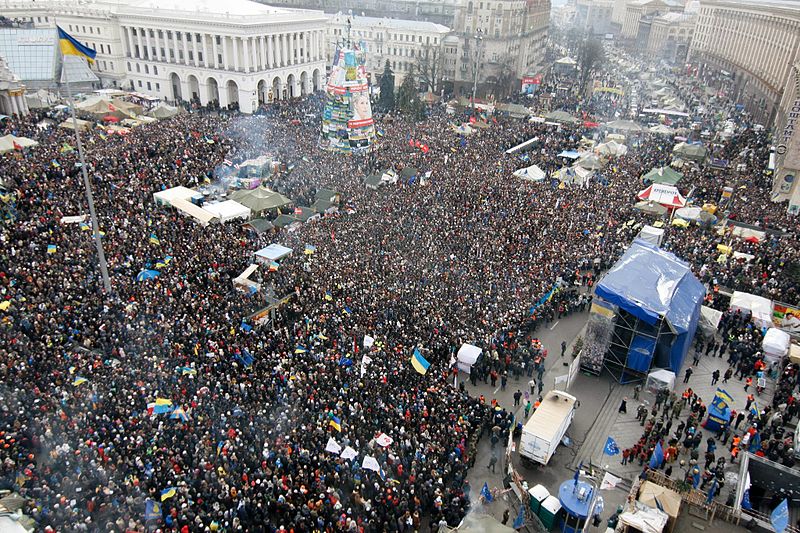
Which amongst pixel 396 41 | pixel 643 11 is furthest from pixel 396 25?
pixel 643 11

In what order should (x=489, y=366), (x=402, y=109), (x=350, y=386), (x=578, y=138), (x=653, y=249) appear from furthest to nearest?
(x=402, y=109)
(x=578, y=138)
(x=653, y=249)
(x=489, y=366)
(x=350, y=386)

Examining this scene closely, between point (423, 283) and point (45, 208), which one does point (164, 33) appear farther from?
point (423, 283)

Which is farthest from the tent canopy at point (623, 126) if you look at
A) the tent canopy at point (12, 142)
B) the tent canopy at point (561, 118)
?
the tent canopy at point (12, 142)

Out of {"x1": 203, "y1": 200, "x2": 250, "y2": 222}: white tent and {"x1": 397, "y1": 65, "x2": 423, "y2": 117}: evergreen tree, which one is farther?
{"x1": 397, "y1": 65, "x2": 423, "y2": 117}: evergreen tree

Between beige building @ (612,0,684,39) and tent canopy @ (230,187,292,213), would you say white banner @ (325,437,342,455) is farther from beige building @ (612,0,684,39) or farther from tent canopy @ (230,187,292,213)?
beige building @ (612,0,684,39)

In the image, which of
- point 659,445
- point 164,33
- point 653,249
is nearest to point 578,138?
point 653,249

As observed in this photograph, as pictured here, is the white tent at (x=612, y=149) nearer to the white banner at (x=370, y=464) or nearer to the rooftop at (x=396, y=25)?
the white banner at (x=370, y=464)

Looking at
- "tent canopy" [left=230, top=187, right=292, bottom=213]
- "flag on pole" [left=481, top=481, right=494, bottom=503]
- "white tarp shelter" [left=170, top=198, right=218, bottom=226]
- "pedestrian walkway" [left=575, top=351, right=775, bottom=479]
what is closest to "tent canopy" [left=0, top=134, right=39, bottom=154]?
"white tarp shelter" [left=170, top=198, right=218, bottom=226]
